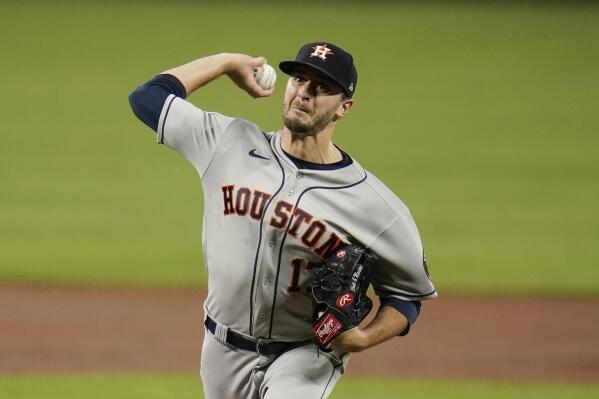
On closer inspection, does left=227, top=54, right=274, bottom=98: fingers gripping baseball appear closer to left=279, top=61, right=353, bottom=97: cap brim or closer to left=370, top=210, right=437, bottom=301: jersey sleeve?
left=279, top=61, right=353, bottom=97: cap brim

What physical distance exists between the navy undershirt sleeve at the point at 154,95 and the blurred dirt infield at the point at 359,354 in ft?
11.7

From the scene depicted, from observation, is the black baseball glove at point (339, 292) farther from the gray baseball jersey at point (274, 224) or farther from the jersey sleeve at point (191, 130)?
the jersey sleeve at point (191, 130)

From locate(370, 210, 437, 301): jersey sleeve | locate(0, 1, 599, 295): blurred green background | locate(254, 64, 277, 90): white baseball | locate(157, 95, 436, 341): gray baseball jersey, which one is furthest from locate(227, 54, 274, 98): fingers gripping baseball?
locate(0, 1, 599, 295): blurred green background

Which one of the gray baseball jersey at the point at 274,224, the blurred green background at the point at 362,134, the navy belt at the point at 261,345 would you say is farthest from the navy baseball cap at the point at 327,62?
the blurred green background at the point at 362,134

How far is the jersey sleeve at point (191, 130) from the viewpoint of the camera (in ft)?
15.3

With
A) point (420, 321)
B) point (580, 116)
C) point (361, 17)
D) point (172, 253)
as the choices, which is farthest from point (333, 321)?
point (361, 17)

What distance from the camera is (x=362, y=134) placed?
49.0ft

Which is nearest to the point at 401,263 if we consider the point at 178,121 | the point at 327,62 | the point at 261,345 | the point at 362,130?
the point at 261,345

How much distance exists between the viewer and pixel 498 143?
14992mm

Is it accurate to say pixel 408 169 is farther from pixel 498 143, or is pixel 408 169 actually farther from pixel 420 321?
pixel 420 321

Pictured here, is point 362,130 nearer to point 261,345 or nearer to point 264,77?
point 264,77

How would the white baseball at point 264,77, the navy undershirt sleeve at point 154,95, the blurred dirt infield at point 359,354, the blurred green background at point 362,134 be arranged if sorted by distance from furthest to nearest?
the blurred green background at point 362,134
the blurred dirt infield at point 359,354
the white baseball at point 264,77
the navy undershirt sleeve at point 154,95

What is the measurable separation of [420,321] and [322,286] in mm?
4904

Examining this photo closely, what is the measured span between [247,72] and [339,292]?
109cm
